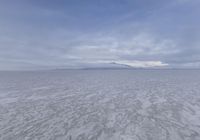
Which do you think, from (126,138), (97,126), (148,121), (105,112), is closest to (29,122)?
(97,126)

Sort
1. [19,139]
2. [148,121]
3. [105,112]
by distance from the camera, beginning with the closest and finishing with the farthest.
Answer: [19,139] → [148,121] → [105,112]

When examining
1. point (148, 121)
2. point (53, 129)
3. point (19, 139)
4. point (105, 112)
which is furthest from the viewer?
point (105, 112)

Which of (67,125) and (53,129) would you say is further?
(67,125)

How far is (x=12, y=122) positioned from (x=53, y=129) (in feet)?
9.07

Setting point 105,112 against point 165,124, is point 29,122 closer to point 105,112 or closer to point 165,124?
point 105,112

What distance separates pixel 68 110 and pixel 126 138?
5226mm

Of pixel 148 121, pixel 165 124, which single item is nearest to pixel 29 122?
pixel 148 121

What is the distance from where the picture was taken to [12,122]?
737cm

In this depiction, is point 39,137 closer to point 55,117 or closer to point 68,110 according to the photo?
point 55,117

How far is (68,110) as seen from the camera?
9.57 meters

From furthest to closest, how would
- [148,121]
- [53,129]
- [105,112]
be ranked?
[105,112] → [148,121] → [53,129]

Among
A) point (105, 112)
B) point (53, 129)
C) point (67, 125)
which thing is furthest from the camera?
point (105, 112)

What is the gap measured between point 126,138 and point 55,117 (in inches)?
188

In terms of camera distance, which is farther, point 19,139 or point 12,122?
point 12,122
